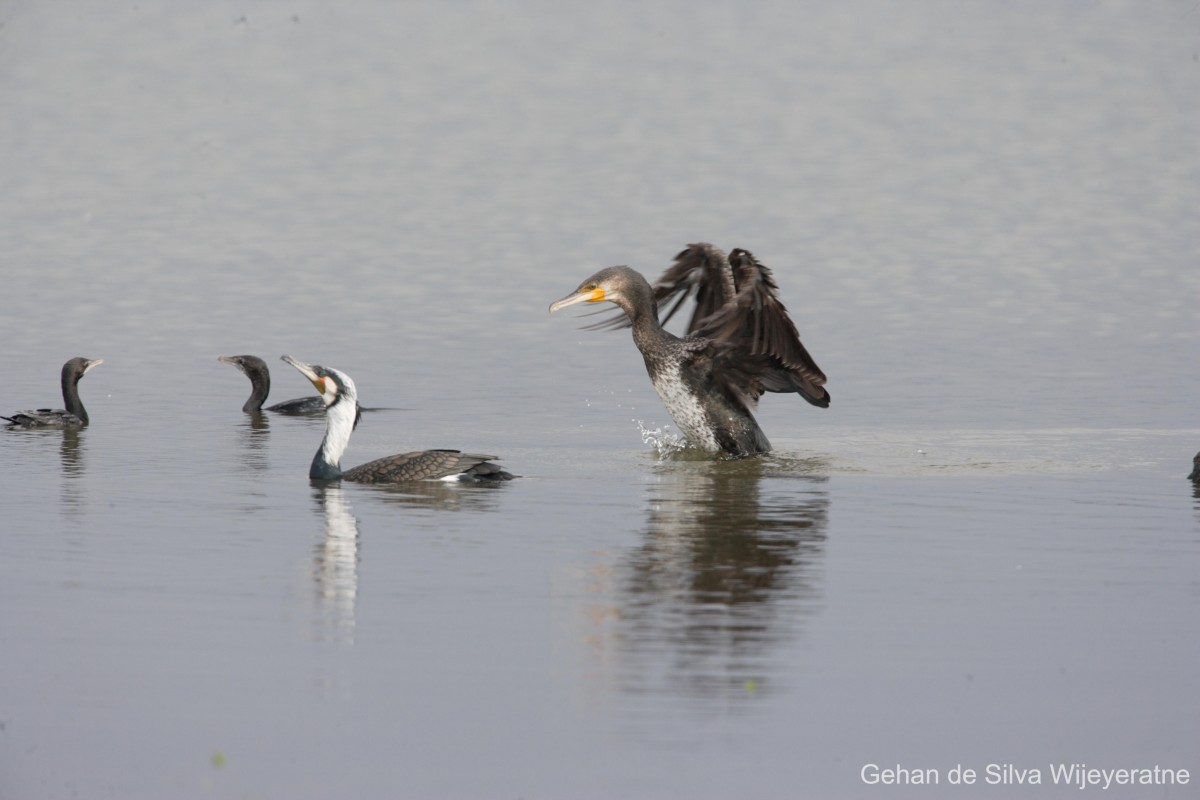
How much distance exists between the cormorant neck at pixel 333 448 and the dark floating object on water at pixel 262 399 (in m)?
4.93

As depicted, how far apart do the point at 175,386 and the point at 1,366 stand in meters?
2.81

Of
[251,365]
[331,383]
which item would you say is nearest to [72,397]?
[251,365]

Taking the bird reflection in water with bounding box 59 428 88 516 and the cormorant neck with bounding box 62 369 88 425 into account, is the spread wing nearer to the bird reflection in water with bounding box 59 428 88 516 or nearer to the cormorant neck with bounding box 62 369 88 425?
the bird reflection in water with bounding box 59 428 88 516

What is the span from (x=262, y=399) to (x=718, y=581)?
33.2ft

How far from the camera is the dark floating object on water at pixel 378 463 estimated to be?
14.9 meters

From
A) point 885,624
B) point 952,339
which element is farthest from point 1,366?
point 885,624

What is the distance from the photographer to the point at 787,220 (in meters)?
36.4

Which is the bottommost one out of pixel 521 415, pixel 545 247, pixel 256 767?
pixel 256 767

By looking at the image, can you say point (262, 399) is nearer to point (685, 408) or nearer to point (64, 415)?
point (64, 415)

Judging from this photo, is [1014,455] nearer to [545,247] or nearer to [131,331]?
[131,331]

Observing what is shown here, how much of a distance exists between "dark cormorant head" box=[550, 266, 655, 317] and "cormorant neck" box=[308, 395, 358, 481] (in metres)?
2.81

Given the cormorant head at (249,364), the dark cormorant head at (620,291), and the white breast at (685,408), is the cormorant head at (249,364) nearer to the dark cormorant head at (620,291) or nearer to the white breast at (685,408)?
the dark cormorant head at (620,291)

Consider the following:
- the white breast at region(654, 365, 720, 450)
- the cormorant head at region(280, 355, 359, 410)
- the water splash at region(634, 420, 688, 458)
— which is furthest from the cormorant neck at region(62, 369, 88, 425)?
the white breast at region(654, 365, 720, 450)

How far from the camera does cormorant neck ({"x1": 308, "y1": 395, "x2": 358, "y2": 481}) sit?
14961 mm
